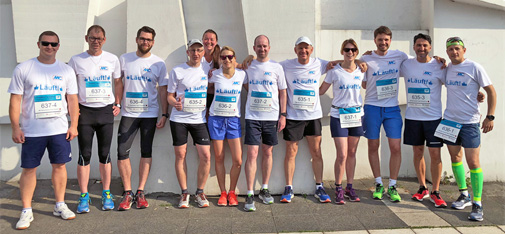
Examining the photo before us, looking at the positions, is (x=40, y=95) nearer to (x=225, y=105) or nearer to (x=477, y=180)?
(x=225, y=105)

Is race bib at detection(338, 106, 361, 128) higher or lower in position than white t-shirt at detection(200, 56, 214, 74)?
lower

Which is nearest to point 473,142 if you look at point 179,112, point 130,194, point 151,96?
point 179,112

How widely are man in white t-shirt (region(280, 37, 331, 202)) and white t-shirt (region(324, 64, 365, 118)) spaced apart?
20cm

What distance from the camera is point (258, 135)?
15.0 ft

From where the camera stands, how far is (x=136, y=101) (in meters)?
4.45

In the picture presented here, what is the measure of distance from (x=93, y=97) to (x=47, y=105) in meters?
0.50

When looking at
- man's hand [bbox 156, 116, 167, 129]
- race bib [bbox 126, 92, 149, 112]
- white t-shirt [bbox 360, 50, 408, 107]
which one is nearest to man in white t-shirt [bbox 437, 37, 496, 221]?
white t-shirt [bbox 360, 50, 408, 107]

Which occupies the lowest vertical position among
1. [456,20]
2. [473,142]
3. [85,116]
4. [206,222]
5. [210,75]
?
[206,222]

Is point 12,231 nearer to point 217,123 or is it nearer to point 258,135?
point 217,123

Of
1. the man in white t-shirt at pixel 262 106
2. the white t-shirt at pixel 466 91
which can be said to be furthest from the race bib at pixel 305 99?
the white t-shirt at pixel 466 91

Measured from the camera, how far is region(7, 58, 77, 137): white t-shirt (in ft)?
12.6

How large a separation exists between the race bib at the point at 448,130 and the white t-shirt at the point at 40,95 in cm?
421

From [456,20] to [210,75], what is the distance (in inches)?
139

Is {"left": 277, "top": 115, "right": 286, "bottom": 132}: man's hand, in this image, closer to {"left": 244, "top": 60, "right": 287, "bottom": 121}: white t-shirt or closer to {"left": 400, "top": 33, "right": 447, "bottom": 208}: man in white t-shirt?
{"left": 244, "top": 60, "right": 287, "bottom": 121}: white t-shirt
